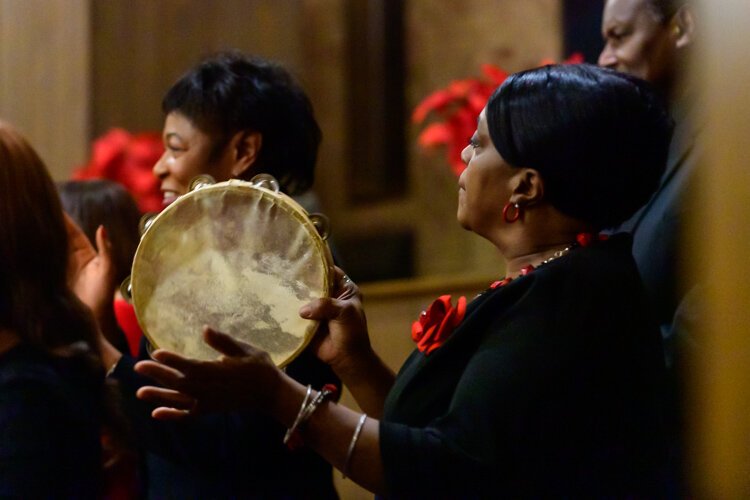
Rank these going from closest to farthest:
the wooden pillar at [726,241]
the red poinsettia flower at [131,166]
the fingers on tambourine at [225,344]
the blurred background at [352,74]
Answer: the wooden pillar at [726,241], the fingers on tambourine at [225,344], the red poinsettia flower at [131,166], the blurred background at [352,74]

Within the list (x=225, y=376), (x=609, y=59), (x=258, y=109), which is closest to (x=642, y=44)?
(x=609, y=59)

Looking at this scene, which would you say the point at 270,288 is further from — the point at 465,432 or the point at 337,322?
the point at 465,432

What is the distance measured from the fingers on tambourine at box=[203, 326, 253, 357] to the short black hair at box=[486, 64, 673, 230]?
1.71 ft

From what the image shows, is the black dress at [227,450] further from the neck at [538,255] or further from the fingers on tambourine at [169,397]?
the neck at [538,255]

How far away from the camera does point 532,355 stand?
5.43 feet

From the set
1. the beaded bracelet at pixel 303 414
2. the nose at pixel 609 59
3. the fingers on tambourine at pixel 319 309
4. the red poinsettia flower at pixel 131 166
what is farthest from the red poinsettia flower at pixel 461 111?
the beaded bracelet at pixel 303 414

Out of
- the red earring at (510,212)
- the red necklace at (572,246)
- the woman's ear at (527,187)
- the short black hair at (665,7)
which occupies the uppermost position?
the short black hair at (665,7)

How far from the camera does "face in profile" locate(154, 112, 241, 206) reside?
231 centimetres

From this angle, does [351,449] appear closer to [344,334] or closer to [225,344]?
[225,344]

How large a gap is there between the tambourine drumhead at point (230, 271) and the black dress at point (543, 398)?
26 cm

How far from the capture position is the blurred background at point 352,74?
16.3 ft

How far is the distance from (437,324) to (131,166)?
86.2 inches

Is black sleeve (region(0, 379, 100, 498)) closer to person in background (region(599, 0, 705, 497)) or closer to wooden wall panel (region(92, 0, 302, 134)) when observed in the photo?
person in background (region(599, 0, 705, 497))

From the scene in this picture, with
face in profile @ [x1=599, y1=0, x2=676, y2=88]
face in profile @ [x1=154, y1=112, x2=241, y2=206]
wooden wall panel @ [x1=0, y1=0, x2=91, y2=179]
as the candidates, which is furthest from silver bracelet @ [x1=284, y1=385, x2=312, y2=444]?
wooden wall panel @ [x1=0, y1=0, x2=91, y2=179]
